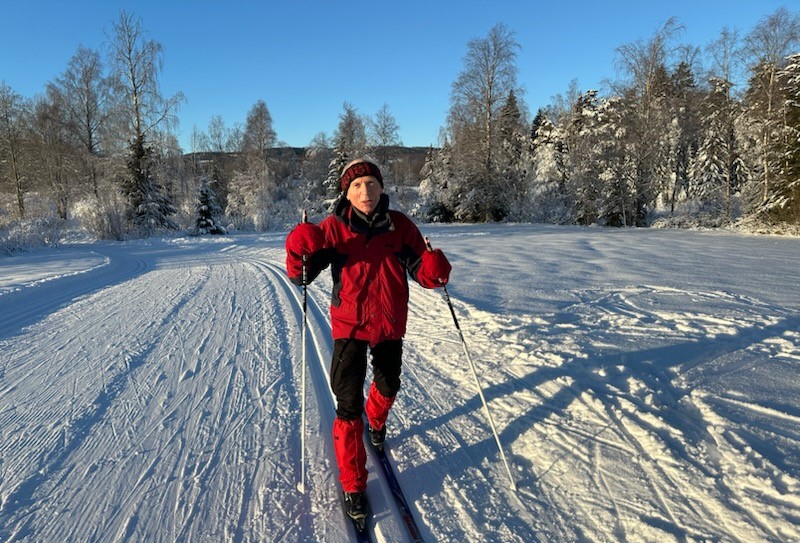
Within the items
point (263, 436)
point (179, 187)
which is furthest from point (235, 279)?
point (179, 187)

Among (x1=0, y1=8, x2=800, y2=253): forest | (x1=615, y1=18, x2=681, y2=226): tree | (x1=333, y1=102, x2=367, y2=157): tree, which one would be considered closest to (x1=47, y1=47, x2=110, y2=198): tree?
(x1=0, y1=8, x2=800, y2=253): forest

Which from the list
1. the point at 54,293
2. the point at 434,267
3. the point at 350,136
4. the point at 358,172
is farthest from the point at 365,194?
the point at 350,136

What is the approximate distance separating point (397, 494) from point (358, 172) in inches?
75.9

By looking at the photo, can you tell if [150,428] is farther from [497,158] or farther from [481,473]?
[497,158]

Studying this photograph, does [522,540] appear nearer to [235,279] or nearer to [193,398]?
[193,398]

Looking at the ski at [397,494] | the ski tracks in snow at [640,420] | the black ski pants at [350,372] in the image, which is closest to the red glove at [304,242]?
the black ski pants at [350,372]

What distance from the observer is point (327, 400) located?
146 inches

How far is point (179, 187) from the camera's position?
1298 inches

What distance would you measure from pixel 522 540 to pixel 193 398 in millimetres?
2939

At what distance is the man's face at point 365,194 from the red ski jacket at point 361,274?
0.19ft

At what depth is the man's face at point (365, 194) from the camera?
2533mm

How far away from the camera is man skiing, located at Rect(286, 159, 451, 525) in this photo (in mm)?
2488

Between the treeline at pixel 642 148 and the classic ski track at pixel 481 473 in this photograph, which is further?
the treeline at pixel 642 148

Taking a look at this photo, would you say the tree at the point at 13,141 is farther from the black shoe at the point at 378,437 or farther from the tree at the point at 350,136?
the black shoe at the point at 378,437
